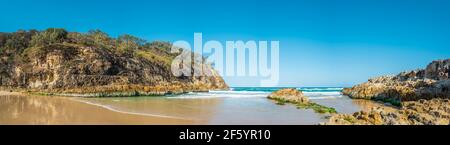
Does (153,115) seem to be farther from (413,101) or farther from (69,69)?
(69,69)

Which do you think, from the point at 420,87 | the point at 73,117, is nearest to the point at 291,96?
the point at 420,87

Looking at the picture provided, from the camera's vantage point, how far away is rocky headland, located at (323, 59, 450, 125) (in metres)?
13.7

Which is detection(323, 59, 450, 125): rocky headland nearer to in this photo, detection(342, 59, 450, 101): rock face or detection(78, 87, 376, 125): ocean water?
detection(342, 59, 450, 101): rock face

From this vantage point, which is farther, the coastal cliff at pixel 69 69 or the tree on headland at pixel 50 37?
the tree on headland at pixel 50 37

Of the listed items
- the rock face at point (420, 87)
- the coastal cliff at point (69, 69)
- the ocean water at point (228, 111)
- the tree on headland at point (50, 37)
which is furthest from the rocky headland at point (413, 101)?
the tree on headland at point (50, 37)

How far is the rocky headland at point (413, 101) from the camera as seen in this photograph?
1367 centimetres

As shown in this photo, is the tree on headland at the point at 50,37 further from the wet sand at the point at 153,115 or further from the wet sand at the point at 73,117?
the wet sand at the point at 73,117

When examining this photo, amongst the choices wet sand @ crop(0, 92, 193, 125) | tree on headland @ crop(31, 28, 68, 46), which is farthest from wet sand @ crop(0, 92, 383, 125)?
tree on headland @ crop(31, 28, 68, 46)

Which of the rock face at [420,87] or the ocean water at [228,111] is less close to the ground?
the rock face at [420,87]

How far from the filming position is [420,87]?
36125 mm

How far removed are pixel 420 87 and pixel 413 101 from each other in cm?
1206
